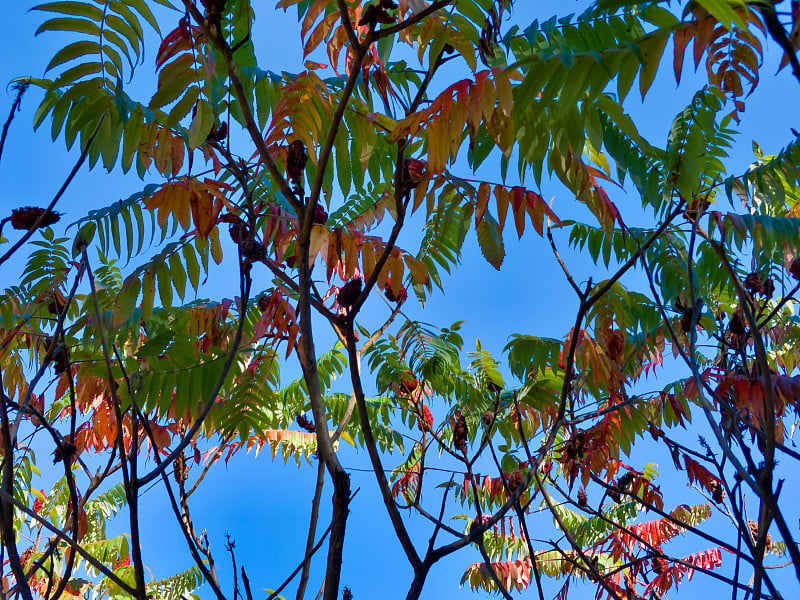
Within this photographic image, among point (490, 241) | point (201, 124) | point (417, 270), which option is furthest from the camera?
point (417, 270)

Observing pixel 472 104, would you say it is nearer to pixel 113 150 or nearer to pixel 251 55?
pixel 113 150

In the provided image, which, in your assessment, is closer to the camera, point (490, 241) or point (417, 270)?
point (490, 241)

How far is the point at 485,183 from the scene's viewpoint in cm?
152

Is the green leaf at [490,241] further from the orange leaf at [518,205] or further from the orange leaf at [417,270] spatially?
the orange leaf at [417,270]

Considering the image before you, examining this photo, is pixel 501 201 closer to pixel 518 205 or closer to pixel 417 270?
pixel 518 205

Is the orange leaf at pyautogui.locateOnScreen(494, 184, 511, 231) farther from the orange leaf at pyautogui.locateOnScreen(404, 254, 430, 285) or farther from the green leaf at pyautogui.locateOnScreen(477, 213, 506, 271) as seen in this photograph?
the orange leaf at pyautogui.locateOnScreen(404, 254, 430, 285)

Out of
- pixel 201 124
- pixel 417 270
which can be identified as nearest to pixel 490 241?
pixel 417 270

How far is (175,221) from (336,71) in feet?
2.48

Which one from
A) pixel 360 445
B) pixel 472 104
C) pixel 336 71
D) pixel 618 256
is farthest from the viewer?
pixel 360 445

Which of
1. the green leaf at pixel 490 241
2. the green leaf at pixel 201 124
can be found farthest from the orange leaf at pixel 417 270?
the green leaf at pixel 201 124

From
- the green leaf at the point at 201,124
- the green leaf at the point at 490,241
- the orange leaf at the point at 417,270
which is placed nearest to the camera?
the green leaf at the point at 201,124

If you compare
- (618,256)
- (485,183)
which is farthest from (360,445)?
(485,183)

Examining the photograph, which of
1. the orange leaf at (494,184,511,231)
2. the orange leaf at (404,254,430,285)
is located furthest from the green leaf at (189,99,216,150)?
the orange leaf at (494,184,511,231)

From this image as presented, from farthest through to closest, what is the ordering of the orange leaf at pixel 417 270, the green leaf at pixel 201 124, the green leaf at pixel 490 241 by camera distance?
the orange leaf at pixel 417 270 → the green leaf at pixel 490 241 → the green leaf at pixel 201 124
